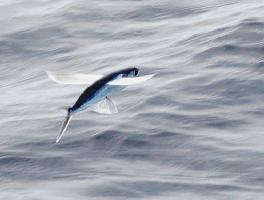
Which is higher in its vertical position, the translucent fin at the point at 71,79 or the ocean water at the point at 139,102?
the translucent fin at the point at 71,79

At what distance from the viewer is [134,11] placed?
13984mm

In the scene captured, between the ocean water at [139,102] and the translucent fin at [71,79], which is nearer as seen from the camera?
the translucent fin at [71,79]

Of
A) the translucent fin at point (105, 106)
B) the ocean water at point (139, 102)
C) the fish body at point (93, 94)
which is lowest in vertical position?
the ocean water at point (139, 102)

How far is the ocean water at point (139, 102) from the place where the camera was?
861 cm

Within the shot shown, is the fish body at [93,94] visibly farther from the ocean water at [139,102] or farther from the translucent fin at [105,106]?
the ocean water at [139,102]

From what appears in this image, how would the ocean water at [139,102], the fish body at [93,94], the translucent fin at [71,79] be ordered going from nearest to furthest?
the fish body at [93,94] → the translucent fin at [71,79] → the ocean water at [139,102]

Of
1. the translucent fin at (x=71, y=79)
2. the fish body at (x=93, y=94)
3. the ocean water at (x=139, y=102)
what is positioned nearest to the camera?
the fish body at (x=93, y=94)

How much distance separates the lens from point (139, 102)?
34.7 ft

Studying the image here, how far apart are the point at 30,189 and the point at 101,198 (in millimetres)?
597

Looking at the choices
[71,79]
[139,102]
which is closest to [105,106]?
[71,79]

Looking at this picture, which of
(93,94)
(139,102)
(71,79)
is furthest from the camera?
(139,102)

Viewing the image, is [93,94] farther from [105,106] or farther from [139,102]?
[139,102]

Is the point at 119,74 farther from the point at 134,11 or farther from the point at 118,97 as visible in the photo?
the point at 134,11

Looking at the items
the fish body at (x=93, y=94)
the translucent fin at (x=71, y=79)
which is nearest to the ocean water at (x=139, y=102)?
the translucent fin at (x=71, y=79)
